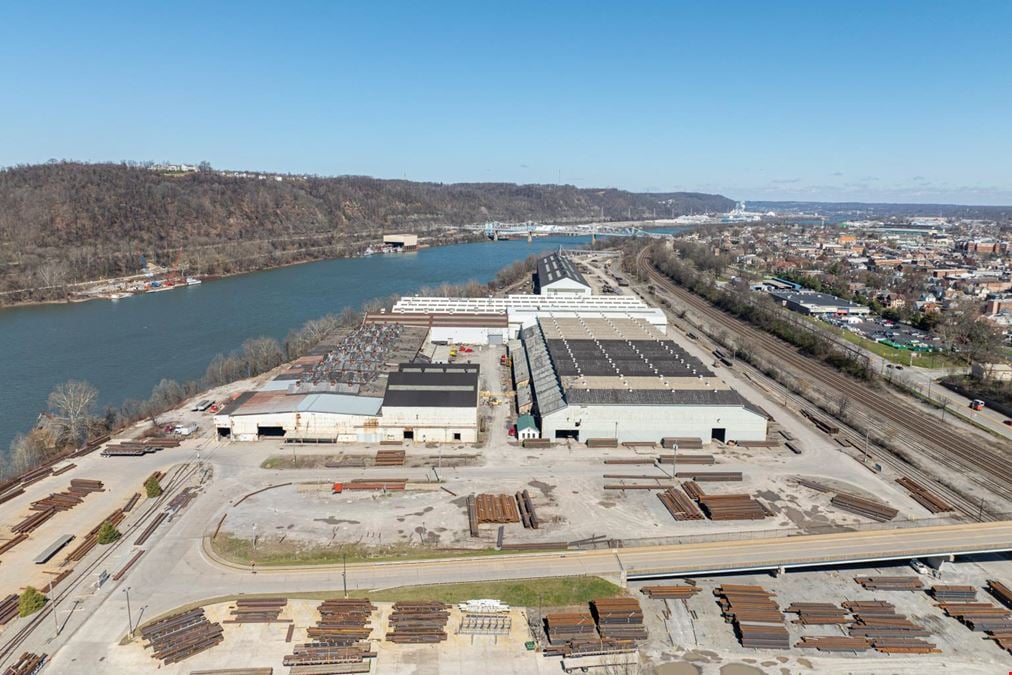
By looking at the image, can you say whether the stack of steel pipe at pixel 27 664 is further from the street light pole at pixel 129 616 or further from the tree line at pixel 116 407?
the tree line at pixel 116 407

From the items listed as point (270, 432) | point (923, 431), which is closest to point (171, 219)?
point (270, 432)

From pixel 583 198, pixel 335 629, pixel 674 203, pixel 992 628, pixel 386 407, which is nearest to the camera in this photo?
pixel 335 629

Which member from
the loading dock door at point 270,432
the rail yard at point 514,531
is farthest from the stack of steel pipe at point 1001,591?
the loading dock door at point 270,432

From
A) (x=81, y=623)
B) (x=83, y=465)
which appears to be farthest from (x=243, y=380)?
(x=81, y=623)

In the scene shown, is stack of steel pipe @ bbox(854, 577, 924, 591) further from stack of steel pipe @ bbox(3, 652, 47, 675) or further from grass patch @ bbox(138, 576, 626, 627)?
stack of steel pipe @ bbox(3, 652, 47, 675)

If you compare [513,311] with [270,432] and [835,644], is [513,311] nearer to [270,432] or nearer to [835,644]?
[270,432]

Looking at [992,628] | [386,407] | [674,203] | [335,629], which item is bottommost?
[992,628]

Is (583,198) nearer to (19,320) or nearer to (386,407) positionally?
(19,320)
